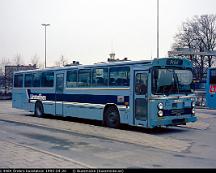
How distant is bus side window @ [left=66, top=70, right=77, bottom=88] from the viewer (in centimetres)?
2011

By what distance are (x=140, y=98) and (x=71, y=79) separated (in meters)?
6.10

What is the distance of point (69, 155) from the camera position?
10227 mm

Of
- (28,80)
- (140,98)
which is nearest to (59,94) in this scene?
(28,80)

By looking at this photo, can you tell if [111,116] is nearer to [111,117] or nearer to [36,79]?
[111,117]

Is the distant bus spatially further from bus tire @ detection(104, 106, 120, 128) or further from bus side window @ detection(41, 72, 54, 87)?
bus tire @ detection(104, 106, 120, 128)

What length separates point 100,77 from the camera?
18.0 m

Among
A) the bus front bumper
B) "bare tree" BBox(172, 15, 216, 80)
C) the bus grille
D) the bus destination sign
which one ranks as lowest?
the bus front bumper

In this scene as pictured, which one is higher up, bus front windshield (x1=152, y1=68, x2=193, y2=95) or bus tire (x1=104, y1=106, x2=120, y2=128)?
bus front windshield (x1=152, y1=68, x2=193, y2=95)

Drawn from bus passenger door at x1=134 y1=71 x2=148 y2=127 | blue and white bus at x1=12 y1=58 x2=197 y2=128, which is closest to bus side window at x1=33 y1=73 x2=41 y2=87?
blue and white bus at x1=12 y1=58 x2=197 y2=128

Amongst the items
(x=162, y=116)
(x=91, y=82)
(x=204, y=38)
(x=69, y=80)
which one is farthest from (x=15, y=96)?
(x=204, y=38)

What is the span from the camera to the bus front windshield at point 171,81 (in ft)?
49.3

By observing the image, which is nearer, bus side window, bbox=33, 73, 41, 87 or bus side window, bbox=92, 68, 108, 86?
bus side window, bbox=92, 68, 108, 86

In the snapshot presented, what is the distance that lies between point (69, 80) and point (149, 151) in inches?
413

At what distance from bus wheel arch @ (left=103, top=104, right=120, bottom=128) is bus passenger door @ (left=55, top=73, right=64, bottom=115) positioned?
14.2ft
